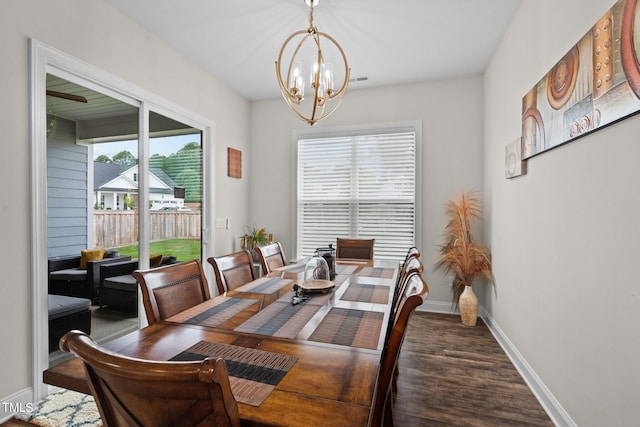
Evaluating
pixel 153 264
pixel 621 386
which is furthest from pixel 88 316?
pixel 621 386

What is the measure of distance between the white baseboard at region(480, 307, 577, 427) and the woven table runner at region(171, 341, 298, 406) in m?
1.76

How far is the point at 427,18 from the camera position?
2.70 metres

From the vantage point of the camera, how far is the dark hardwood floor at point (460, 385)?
1874 mm

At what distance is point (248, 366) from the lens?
97 cm

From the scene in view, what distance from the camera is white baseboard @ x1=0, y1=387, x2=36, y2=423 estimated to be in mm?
1830

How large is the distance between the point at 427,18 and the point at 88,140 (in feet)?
9.72

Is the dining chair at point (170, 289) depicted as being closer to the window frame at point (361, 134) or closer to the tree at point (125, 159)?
the tree at point (125, 159)

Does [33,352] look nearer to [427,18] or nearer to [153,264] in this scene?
[153,264]

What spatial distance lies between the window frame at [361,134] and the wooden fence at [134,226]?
1.31 m

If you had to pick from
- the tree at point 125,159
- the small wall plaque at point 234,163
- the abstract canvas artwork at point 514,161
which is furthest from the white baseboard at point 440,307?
the tree at point 125,159

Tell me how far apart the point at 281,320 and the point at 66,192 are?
1991mm

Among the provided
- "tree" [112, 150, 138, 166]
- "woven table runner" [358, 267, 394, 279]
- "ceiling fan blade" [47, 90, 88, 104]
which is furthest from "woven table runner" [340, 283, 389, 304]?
"ceiling fan blade" [47, 90, 88, 104]

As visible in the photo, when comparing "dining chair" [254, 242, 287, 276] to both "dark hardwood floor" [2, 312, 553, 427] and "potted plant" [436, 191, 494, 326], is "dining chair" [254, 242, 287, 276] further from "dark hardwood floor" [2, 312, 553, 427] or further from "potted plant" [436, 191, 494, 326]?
"potted plant" [436, 191, 494, 326]

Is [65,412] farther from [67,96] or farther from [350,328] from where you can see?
[67,96]
